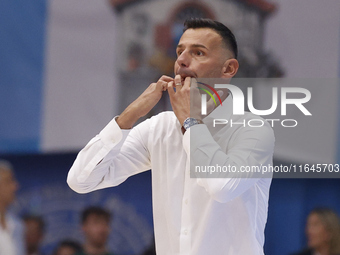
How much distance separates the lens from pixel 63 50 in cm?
367

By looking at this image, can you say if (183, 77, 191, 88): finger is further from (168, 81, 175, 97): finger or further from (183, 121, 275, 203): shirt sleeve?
(183, 121, 275, 203): shirt sleeve

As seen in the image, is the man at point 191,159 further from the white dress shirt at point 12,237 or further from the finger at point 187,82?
the white dress shirt at point 12,237

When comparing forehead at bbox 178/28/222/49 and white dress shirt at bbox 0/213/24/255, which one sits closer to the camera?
forehead at bbox 178/28/222/49

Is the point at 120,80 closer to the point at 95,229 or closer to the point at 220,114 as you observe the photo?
the point at 95,229

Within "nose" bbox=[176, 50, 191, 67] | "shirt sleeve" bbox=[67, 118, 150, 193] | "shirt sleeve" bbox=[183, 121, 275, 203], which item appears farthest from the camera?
"nose" bbox=[176, 50, 191, 67]

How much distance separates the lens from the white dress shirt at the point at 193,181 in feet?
5.90

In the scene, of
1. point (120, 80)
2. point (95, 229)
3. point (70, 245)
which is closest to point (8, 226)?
point (70, 245)

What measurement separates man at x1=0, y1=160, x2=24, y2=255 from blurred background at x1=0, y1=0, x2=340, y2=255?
7 centimetres

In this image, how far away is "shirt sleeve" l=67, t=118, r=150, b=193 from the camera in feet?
6.34

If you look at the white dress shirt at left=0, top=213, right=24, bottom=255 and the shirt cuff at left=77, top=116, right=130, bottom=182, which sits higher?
the shirt cuff at left=77, top=116, right=130, bottom=182

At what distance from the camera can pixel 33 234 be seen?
359 centimetres

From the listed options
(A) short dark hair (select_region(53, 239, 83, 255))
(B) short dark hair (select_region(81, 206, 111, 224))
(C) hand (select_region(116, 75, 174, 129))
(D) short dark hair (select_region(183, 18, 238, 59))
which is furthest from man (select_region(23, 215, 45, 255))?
(D) short dark hair (select_region(183, 18, 238, 59))

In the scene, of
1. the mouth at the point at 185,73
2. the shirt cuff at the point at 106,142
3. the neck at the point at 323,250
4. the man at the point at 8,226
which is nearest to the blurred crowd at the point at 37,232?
the man at the point at 8,226

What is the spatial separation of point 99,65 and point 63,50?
13.0 inches
